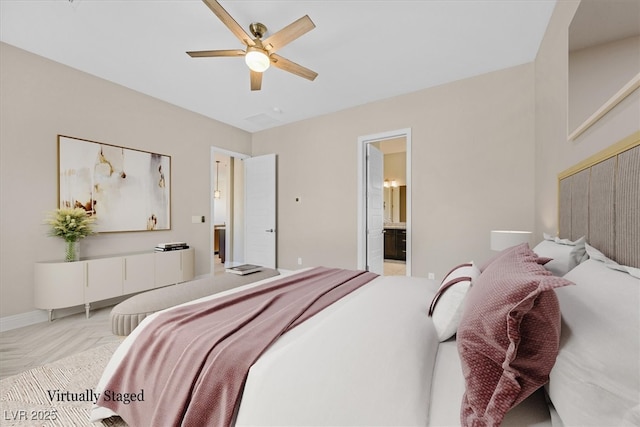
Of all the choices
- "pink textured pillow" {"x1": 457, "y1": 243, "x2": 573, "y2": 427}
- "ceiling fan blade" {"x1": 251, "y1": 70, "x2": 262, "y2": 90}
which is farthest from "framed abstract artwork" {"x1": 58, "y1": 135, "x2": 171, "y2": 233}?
"pink textured pillow" {"x1": 457, "y1": 243, "x2": 573, "y2": 427}

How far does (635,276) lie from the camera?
745mm

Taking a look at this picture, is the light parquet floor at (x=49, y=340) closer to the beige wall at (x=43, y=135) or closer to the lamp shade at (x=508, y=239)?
the beige wall at (x=43, y=135)

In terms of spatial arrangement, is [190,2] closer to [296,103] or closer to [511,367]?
[296,103]

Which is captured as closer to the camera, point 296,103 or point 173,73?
point 173,73

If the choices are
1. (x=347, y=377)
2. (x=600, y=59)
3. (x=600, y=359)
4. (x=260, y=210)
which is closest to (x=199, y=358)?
(x=347, y=377)

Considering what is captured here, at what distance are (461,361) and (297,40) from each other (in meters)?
2.84

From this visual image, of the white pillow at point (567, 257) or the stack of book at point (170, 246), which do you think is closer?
the white pillow at point (567, 257)

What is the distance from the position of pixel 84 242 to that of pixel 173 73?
7.48 ft

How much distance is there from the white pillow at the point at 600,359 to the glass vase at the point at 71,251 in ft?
12.9

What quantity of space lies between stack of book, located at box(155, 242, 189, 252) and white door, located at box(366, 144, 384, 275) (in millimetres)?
2782

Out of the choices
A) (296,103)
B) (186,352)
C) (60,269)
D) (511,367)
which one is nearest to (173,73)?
(296,103)

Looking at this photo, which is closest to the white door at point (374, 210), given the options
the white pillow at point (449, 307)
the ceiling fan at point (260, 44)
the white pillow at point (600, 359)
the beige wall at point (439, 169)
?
the beige wall at point (439, 169)

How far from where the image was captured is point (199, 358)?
3.35 feet

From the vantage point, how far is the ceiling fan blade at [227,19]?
5.82ft
